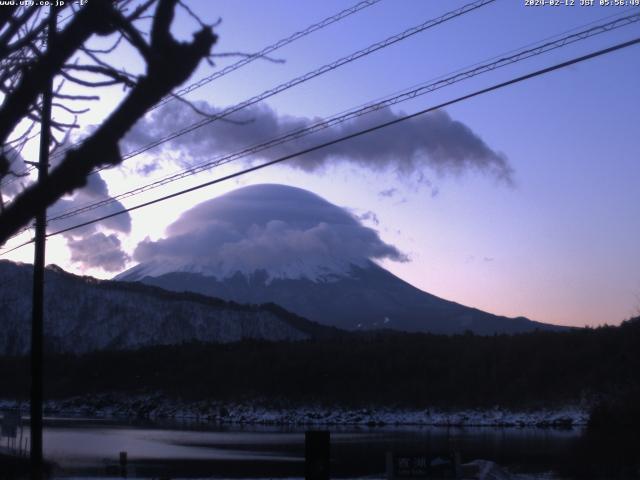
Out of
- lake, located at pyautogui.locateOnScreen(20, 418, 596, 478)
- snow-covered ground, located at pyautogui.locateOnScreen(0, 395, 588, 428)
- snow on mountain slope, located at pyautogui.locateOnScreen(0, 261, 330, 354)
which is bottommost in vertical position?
snow-covered ground, located at pyautogui.locateOnScreen(0, 395, 588, 428)

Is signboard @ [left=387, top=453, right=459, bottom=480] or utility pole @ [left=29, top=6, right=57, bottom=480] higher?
utility pole @ [left=29, top=6, right=57, bottom=480]

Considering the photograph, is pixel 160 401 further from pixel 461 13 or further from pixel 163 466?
pixel 461 13

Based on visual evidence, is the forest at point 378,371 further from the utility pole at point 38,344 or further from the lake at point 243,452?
the utility pole at point 38,344

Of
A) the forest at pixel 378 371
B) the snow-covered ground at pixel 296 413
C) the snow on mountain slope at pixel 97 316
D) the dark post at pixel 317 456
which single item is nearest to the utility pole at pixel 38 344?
the dark post at pixel 317 456

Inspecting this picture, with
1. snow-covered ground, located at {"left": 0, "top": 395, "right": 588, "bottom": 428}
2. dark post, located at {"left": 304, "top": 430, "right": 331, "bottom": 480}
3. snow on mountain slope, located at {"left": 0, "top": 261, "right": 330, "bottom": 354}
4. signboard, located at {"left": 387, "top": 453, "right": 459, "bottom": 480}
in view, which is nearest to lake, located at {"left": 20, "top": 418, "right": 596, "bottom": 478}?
signboard, located at {"left": 387, "top": 453, "right": 459, "bottom": 480}

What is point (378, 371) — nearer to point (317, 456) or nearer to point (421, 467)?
point (421, 467)

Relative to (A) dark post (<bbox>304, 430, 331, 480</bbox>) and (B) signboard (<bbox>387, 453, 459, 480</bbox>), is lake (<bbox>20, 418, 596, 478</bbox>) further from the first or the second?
(A) dark post (<bbox>304, 430, 331, 480</bbox>)
